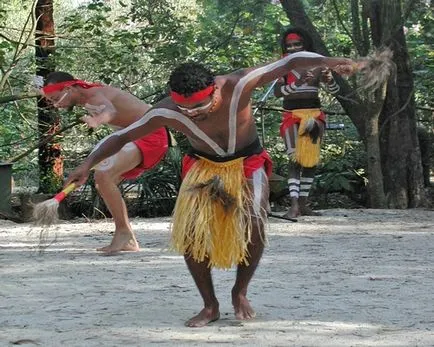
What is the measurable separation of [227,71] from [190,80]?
23.6 feet

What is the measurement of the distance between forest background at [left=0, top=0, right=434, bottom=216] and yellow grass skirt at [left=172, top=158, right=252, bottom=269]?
5.94 meters

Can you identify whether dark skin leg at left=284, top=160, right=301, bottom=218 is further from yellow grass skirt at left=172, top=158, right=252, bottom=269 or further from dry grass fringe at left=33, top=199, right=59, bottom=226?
dry grass fringe at left=33, top=199, right=59, bottom=226

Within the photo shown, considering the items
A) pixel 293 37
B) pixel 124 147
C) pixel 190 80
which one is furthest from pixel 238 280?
pixel 293 37

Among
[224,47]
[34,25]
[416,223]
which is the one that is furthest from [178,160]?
[416,223]

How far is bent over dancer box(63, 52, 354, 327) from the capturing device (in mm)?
4410

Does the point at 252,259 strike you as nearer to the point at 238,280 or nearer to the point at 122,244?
the point at 238,280

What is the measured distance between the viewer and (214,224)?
14.6ft

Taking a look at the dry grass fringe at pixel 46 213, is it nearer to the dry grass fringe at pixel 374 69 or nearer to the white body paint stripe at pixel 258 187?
the white body paint stripe at pixel 258 187

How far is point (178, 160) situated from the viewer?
1143 cm

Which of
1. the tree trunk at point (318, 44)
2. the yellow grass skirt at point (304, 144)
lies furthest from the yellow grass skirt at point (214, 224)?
the tree trunk at point (318, 44)

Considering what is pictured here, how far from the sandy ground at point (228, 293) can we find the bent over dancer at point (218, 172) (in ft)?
1.00

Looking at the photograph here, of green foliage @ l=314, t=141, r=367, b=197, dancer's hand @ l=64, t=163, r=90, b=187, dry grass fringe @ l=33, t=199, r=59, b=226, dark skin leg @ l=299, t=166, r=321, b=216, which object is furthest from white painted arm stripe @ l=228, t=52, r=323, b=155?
green foliage @ l=314, t=141, r=367, b=197

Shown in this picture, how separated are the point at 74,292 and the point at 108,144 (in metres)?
1.19

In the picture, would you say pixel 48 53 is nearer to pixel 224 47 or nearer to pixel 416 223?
pixel 224 47
